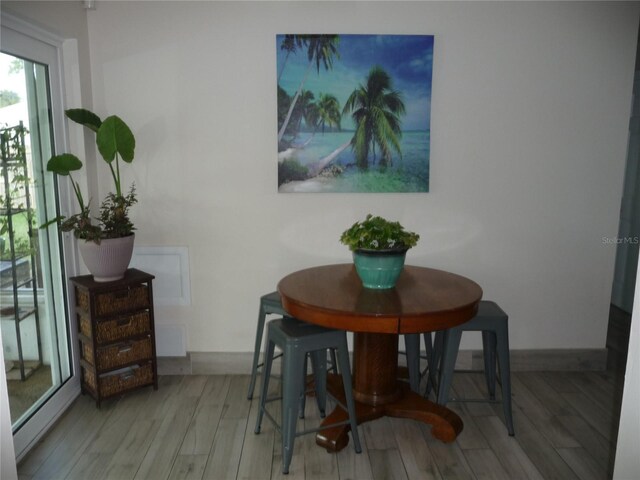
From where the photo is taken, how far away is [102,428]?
9.25 ft

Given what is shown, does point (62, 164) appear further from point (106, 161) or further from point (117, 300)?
point (117, 300)

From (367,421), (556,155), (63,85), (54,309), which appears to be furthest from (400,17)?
(54,309)

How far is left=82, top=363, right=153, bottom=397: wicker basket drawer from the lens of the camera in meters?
3.03

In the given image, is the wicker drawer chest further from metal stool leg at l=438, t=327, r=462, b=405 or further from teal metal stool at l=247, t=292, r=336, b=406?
metal stool leg at l=438, t=327, r=462, b=405

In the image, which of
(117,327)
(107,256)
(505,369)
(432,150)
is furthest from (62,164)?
(505,369)

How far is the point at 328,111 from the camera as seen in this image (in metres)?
3.24

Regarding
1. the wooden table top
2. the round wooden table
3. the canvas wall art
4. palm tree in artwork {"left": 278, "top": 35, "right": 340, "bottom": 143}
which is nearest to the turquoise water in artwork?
the canvas wall art

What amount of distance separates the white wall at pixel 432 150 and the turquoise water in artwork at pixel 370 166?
72 millimetres

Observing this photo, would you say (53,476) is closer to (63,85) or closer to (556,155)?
(63,85)

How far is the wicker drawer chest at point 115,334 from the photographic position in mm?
2955

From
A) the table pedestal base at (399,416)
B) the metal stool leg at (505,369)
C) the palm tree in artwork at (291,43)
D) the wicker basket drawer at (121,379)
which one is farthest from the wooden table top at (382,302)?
the palm tree in artwork at (291,43)

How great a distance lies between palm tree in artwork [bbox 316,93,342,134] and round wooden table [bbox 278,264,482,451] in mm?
920

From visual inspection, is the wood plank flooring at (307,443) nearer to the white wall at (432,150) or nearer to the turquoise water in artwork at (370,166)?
the white wall at (432,150)

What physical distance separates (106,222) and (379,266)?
1.64 m
